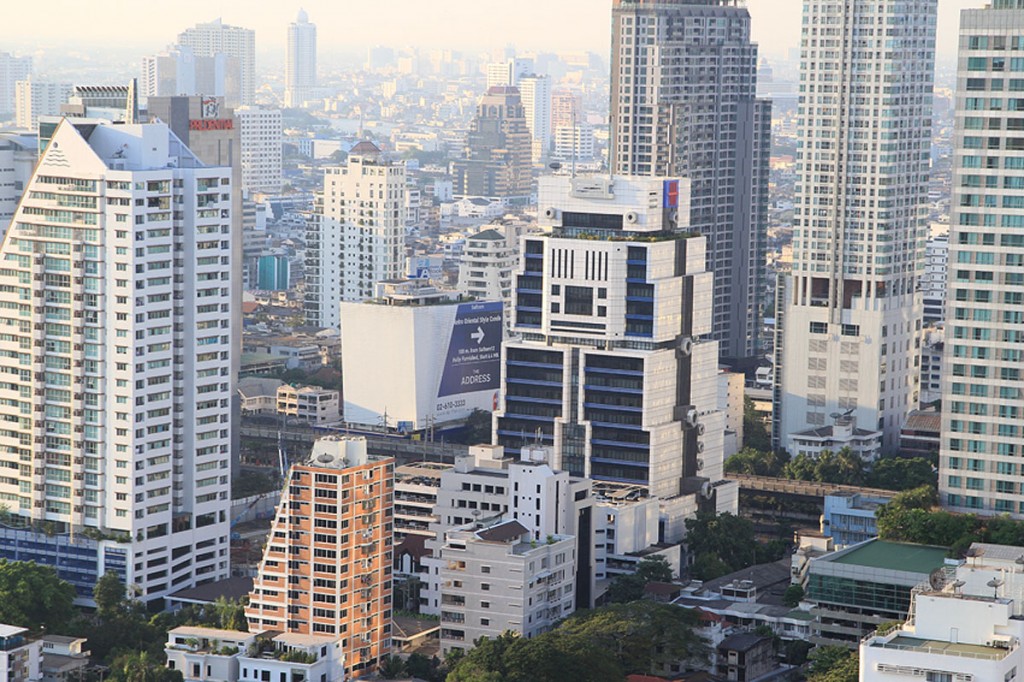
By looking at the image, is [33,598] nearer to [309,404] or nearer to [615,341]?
[615,341]

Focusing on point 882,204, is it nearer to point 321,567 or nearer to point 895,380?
point 895,380

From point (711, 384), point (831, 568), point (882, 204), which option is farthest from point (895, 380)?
point (831, 568)

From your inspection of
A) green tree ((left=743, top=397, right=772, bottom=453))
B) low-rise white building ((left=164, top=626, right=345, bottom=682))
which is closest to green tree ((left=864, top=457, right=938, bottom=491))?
green tree ((left=743, top=397, right=772, bottom=453))

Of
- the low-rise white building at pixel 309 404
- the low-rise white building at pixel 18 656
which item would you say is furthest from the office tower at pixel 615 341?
the low-rise white building at pixel 309 404

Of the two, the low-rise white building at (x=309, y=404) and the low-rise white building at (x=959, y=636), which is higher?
the low-rise white building at (x=959, y=636)

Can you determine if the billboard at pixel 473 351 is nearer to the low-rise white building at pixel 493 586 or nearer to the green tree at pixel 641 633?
the low-rise white building at pixel 493 586

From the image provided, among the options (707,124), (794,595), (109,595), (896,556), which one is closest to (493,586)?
(794,595)
